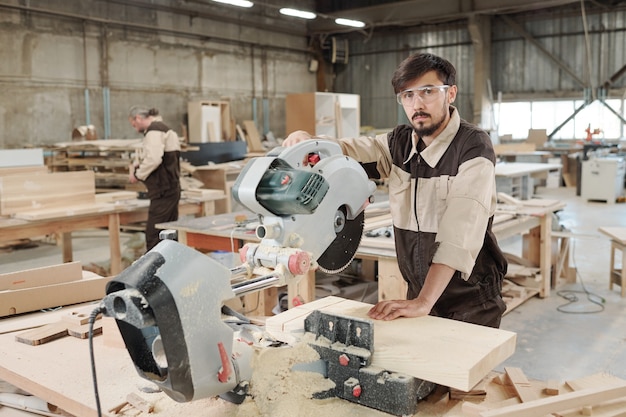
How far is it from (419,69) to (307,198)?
51 cm

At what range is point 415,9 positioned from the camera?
11.0 meters

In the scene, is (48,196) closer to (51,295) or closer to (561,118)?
(51,295)

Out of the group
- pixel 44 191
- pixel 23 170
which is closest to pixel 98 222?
pixel 44 191

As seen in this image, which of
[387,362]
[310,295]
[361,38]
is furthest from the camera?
[361,38]

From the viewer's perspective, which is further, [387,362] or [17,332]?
[17,332]

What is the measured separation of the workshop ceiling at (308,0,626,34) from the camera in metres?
10.1

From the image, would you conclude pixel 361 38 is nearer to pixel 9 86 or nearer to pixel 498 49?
pixel 498 49

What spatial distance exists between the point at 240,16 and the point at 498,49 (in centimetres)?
483

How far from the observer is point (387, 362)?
3.72 ft

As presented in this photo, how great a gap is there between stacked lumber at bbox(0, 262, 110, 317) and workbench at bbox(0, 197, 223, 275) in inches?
78.1

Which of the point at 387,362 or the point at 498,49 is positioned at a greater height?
the point at 498,49

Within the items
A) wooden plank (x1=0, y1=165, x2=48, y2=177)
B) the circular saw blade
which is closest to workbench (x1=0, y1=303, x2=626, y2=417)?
the circular saw blade

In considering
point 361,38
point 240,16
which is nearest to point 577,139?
point 361,38

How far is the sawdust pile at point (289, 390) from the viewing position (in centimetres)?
110
